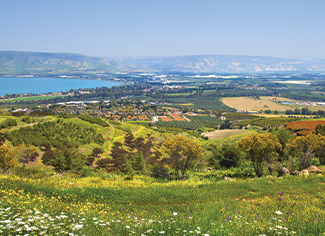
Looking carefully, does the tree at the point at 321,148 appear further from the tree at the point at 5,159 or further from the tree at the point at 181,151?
the tree at the point at 5,159

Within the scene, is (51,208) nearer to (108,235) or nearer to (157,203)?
(108,235)

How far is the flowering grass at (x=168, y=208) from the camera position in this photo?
197 inches

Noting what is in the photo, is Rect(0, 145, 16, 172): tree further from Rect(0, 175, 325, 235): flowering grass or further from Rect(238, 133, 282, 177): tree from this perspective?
Rect(238, 133, 282, 177): tree

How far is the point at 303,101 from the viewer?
175 metres

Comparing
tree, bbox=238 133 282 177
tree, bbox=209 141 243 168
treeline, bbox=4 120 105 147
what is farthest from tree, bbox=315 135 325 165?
treeline, bbox=4 120 105 147

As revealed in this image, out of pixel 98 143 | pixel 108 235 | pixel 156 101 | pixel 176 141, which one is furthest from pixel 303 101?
pixel 108 235

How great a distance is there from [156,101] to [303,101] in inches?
4735

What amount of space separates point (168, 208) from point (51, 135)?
36.7m

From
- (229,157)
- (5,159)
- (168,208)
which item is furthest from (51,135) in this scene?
(168,208)

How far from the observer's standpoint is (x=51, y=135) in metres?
38.5

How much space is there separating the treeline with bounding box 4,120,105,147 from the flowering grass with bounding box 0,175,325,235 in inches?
1117

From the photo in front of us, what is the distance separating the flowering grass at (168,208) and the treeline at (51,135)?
28.4m

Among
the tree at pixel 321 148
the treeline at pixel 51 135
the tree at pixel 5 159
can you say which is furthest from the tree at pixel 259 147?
the treeline at pixel 51 135

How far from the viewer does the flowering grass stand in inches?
197
